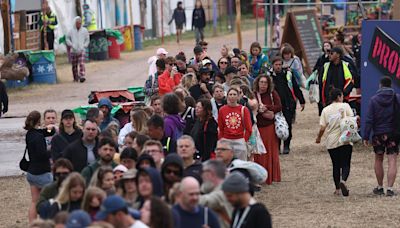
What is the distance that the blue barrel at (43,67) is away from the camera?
3244 centimetres

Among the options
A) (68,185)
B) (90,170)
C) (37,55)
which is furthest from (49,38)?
(68,185)

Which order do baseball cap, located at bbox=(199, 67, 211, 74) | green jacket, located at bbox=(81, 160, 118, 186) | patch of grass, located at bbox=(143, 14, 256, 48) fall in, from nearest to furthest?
green jacket, located at bbox=(81, 160, 118, 186) < baseball cap, located at bbox=(199, 67, 211, 74) < patch of grass, located at bbox=(143, 14, 256, 48)

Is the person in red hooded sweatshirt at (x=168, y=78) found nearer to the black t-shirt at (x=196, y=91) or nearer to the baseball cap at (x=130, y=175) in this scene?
the black t-shirt at (x=196, y=91)

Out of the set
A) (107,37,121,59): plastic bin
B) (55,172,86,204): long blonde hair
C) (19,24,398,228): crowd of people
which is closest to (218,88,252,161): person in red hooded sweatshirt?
(19,24,398,228): crowd of people

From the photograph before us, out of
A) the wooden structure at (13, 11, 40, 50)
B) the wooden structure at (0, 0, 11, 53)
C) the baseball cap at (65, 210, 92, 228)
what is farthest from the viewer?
the wooden structure at (13, 11, 40, 50)

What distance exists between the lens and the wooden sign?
31.7m

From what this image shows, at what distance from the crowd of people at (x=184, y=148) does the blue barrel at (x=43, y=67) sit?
1150cm

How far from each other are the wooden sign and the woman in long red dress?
14573 mm

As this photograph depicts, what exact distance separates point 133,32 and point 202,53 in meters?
26.4

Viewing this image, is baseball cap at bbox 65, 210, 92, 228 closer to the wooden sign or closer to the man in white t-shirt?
the man in white t-shirt

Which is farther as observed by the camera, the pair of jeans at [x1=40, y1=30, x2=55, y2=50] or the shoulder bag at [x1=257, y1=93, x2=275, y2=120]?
the pair of jeans at [x1=40, y1=30, x2=55, y2=50]

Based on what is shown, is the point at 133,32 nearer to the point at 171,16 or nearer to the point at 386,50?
the point at 171,16

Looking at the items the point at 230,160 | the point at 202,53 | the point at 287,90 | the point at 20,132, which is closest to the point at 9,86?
the point at 20,132

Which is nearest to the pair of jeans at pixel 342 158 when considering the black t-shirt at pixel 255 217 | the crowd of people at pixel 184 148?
the crowd of people at pixel 184 148
